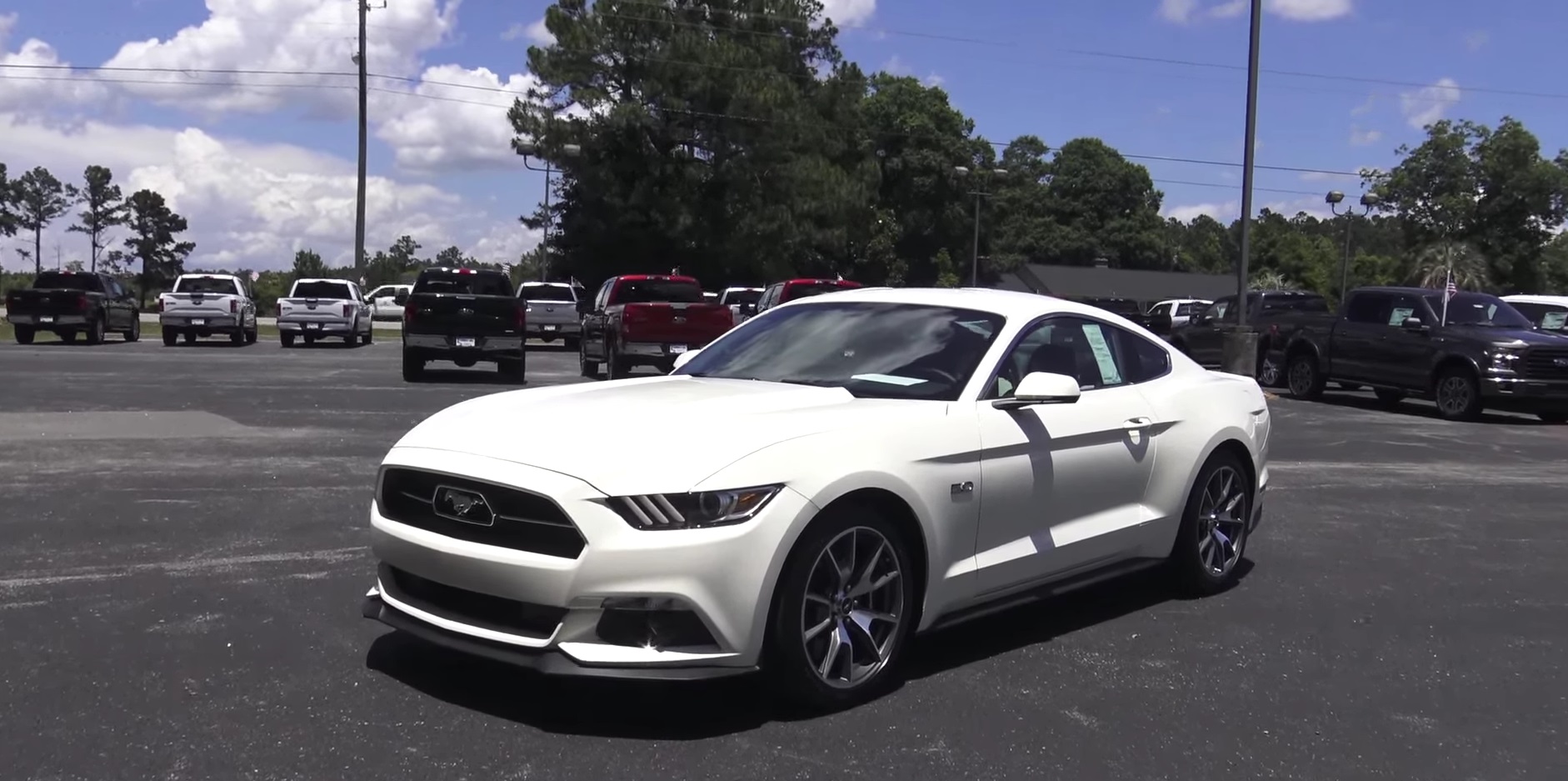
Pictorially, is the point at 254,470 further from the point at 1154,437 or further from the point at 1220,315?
the point at 1220,315

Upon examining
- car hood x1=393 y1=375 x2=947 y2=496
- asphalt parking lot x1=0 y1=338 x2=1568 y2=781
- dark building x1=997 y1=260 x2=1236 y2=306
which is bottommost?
asphalt parking lot x1=0 y1=338 x2=1568 y2=781

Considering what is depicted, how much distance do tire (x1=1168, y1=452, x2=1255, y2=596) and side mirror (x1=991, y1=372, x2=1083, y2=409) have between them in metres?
1.56

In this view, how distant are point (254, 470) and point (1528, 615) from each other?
853 centimetres

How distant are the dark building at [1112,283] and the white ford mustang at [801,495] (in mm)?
76173

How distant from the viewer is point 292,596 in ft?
20.4

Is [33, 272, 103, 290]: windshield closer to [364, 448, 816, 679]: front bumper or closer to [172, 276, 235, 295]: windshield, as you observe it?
[172, 276, 235, 295]: windshield

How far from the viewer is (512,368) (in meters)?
21.0

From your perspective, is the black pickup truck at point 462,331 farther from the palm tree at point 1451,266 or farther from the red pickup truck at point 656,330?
the palm tree at point 1451,266

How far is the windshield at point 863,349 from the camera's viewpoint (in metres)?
5.55

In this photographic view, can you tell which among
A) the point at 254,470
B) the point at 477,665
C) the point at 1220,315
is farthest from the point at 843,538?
the point at 1220,315

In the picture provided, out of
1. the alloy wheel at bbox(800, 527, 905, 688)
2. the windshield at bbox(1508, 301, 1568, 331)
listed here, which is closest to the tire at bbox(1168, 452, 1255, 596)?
the alloy wheel at bbox(800, 527, 905, 688)

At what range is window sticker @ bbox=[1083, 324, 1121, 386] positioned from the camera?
6.35m

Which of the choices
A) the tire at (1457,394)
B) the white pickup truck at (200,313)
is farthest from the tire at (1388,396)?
the white pickup truck at (200,313)

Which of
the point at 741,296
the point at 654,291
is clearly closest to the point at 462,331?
the point at 654,291
